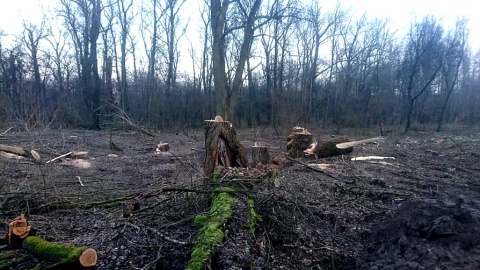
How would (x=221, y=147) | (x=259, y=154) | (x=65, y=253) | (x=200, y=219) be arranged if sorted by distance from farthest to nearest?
(x=259, y=154) < (x=221, y=147) < (x=200, y=219) < (x=65, y=253)

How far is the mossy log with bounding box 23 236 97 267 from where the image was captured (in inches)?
107

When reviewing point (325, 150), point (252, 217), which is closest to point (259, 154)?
point (325, 150)

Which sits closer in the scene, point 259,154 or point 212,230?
point 212,230

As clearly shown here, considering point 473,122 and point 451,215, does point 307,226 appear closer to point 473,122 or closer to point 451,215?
point 451,215

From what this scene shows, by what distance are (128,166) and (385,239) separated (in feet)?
25.0

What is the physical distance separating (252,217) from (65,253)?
6.85ft

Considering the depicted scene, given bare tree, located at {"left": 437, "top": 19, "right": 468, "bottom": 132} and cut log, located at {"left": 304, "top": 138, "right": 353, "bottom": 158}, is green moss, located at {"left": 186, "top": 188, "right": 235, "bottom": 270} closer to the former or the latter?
cut log, located at {"left": 304, "top": 138, "right": 353, "bottom": 158}

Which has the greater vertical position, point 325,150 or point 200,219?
point 325,150

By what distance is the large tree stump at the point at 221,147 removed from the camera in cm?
582

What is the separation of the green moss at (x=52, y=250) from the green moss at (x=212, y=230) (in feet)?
3.29

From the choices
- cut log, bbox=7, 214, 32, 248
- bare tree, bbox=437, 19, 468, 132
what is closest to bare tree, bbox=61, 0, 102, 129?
cut log, bbox=7, 214, 32, 248

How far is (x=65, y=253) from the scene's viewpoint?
2.78 meters

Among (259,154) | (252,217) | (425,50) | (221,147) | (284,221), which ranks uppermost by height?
(425,50)

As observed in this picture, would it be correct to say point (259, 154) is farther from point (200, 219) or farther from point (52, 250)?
point (52, 250)
